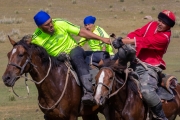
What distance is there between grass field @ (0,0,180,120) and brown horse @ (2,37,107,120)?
25.0 feet

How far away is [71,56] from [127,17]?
31.0m

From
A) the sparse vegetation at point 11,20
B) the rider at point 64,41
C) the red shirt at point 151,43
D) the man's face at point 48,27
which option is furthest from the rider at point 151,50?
the sparse vegetation at point 11,20

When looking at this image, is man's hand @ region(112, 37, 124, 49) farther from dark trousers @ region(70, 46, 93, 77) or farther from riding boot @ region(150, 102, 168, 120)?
dark trousers @ region(70, 46, 93, 77)

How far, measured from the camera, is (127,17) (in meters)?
40.9

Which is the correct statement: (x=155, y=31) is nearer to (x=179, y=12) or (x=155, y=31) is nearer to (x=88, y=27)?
(x=88, y=27)

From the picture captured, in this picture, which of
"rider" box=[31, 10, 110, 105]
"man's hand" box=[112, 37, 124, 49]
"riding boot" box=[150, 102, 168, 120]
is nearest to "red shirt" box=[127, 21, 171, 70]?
"man's hand" box=[112, 37, 124, 49]

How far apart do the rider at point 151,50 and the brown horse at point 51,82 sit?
4.45 ft

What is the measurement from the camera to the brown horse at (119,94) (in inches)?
320

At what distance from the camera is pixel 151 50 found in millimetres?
9203

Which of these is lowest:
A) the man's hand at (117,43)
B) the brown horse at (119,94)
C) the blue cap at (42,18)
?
the brown horse at (119,94)

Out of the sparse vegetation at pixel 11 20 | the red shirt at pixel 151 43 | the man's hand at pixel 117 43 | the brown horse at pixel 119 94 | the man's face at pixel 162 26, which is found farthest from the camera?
the sparse vegetation at pixel 11 20

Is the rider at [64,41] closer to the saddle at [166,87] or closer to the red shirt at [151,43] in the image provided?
the red shirt at [151,43]

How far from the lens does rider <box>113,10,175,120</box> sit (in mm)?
8906

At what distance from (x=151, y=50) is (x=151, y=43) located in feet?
1.04
